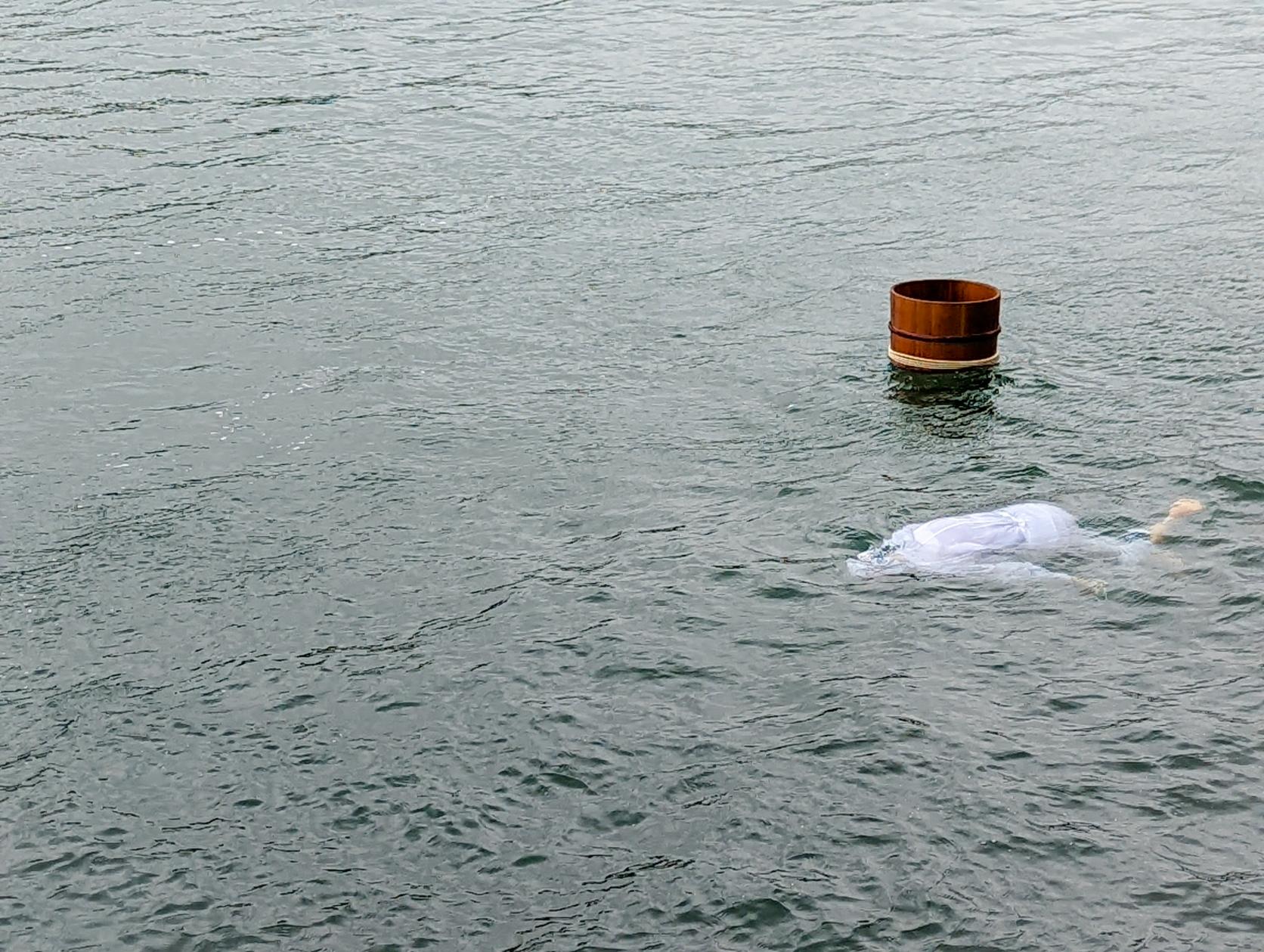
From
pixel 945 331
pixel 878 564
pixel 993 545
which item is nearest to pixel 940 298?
pixel 945 331

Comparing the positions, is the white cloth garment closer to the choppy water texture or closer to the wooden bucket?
the choppy water texture

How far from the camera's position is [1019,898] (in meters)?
A: 7.40

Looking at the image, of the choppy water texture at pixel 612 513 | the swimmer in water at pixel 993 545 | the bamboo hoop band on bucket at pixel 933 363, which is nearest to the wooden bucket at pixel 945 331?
the bamboo hoop band on bucket at pixel 933 363

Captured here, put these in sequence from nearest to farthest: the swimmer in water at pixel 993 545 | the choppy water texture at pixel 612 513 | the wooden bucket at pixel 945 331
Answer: the choppy water texture at pixel 612 513
the swimmer in water at pixel 993 545
the wooden bucket at pixel 945 331

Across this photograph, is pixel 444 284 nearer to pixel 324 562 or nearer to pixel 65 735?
pixel 324 562

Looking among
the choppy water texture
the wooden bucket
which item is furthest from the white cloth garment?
the wooden bucket

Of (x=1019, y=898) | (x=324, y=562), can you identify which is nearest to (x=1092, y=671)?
(x=1019, y=898)

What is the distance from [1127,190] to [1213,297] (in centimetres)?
358

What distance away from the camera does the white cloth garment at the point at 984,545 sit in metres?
10.2

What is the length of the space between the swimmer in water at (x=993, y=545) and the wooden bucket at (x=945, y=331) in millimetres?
2937

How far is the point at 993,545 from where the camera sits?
33.4ft

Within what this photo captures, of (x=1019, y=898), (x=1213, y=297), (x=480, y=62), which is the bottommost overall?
(x=1019, y=898)

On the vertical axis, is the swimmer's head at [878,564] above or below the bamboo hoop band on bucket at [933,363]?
below

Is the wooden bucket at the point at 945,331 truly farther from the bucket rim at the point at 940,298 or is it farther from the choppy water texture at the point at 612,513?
the choppy water texture at the point at 612,513
